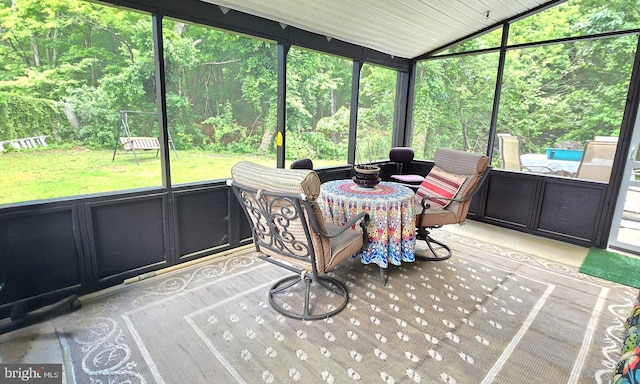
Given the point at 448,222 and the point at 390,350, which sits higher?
the point at 448,222

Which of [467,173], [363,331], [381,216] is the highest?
[467,173]

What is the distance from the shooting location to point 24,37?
332cm

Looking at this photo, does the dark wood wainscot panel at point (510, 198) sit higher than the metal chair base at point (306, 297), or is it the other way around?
the dark wood wainscot panel at point (510, 198)

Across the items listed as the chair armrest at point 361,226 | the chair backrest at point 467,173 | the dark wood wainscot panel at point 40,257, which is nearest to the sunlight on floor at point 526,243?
the chair backrest at point 467,173

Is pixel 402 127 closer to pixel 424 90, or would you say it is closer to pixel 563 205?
pixel 424 90

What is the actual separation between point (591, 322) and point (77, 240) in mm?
3842

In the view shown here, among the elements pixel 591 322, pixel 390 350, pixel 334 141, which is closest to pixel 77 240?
pixel 390 350

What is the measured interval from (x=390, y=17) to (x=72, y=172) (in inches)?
169

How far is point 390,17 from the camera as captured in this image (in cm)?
355

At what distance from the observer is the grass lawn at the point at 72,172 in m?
3.21

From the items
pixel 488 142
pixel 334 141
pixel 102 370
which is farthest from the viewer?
pixel 334 141

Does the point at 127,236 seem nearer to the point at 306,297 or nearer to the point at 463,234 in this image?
the point at 306,297

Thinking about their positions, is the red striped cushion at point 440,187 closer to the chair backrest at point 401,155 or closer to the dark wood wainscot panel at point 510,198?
the chair backrest at point 401,155

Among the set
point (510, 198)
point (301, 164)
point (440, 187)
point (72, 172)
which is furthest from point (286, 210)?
point (510, 198)
